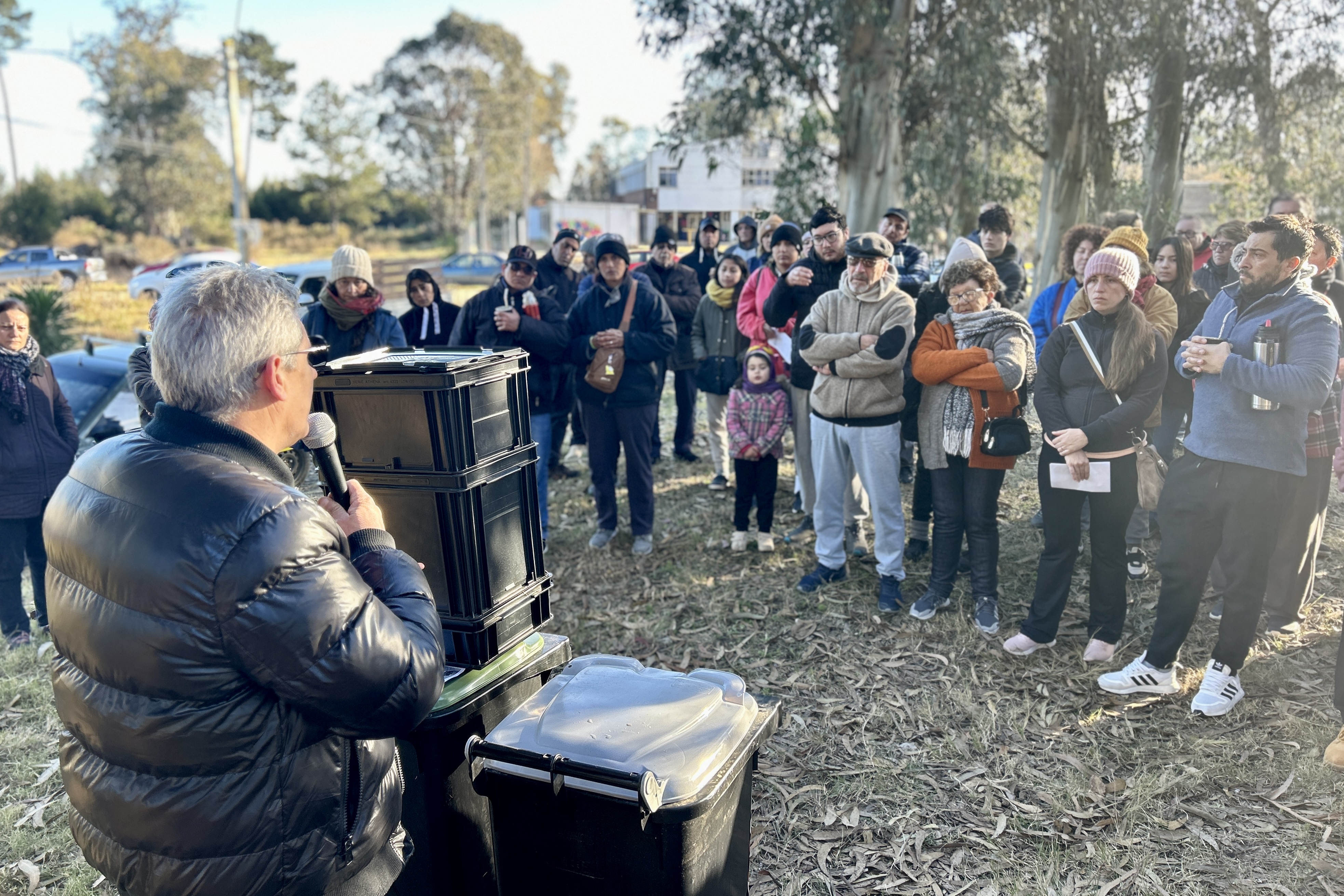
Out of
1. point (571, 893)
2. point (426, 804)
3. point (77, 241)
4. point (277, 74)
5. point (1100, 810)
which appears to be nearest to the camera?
point (571, 893)

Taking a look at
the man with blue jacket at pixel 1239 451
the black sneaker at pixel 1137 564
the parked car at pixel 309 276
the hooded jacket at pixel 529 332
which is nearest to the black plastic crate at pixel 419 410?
the hooded jacket at pixel 529 332

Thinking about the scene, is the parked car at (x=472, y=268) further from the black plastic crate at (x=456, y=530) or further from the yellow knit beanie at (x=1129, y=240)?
the black plastic crate at (x=456, y=530)

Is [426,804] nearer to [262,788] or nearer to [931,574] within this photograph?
[262,788]

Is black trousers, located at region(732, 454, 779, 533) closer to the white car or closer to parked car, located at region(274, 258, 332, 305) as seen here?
parked car, located at region(274, 258, 332, 305)

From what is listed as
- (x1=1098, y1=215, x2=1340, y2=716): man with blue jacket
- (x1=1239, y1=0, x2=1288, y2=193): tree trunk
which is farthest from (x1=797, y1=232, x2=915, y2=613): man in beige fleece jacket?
(x1=1239, y1=0, x2=1288, y2=193): tree trunk

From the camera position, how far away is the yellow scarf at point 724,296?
23.4ft

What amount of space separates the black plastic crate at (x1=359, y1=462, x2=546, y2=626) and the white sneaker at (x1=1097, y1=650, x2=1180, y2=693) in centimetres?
305

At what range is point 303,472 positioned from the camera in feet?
13.2

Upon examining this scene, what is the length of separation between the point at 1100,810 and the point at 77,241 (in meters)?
46.2

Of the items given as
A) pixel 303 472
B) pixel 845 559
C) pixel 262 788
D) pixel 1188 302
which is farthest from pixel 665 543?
pixel 262 788

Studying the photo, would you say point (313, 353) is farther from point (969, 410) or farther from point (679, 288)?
point (679, 288)

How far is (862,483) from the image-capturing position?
534 cm

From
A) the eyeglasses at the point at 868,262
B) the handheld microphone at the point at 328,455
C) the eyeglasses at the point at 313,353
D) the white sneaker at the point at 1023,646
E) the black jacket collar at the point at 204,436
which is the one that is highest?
the eyeglasses at the point at 868,262

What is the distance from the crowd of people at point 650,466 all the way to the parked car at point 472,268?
23.7 meters
